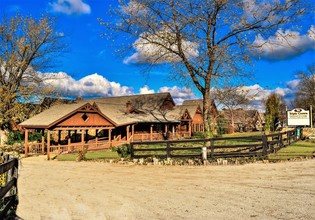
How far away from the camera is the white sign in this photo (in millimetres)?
31172

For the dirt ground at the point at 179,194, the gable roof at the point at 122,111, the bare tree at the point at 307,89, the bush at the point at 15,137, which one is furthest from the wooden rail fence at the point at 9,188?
the bare tree at the point at 307,89

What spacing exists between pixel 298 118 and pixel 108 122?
1973 centimetres

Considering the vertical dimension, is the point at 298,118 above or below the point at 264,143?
above

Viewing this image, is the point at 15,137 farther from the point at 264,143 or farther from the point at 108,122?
the point at 264,143

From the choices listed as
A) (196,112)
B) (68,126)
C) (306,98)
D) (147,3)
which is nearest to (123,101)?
(196,112)

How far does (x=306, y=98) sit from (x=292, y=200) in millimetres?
75038

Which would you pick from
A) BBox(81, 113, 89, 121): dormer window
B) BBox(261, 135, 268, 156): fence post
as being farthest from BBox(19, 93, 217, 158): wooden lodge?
BBox(261, 135, 268, 156): fence post

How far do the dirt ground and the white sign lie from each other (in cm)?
1778

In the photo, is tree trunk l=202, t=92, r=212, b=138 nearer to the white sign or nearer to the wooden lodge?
the wooden lodge

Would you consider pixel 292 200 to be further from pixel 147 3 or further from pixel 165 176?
pixel 147 3

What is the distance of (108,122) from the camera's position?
1284 inches

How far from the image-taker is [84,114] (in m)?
29.8

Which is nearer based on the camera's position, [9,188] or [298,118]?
[9,188]

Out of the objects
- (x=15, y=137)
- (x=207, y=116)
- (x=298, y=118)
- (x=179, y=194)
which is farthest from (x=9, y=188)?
(x=15, y=137)
